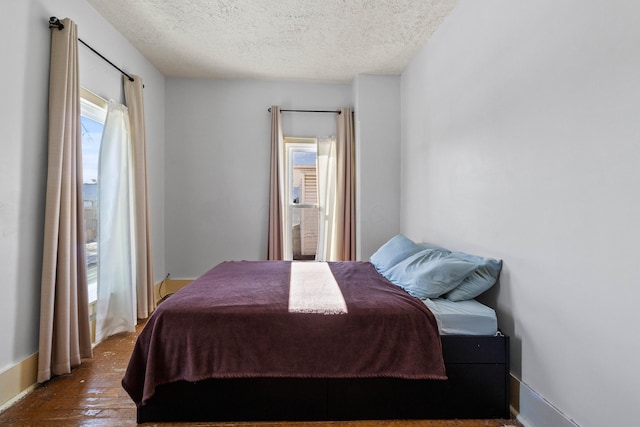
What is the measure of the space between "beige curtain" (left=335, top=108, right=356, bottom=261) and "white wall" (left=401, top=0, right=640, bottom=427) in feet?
5.42

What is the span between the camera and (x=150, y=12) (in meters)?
2.57

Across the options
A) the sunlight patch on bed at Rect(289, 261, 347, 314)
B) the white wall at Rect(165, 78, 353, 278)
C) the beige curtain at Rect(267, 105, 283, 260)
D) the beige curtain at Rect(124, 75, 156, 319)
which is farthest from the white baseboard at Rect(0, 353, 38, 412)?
the beige curtain at Rect(267, 105, 283, 260)

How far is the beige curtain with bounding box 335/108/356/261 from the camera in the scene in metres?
3.90

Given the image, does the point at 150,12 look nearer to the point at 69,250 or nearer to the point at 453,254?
the point at 69,250

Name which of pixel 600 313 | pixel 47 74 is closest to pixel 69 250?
pixel 47 74

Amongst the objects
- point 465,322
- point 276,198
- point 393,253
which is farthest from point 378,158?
point 465,322

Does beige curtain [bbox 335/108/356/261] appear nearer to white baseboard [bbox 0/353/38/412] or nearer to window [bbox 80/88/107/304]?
window [bbox 80/88/107/304]

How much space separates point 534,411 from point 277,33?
3.16 meters

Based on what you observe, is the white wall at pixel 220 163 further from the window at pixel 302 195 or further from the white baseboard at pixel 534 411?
the white baseboard at pixel 534 411

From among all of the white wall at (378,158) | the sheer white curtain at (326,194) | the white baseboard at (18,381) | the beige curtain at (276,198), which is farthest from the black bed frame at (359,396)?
the sheer white curtain at (326,194)

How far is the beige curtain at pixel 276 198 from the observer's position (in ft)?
12.7

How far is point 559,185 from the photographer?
4.77 ft

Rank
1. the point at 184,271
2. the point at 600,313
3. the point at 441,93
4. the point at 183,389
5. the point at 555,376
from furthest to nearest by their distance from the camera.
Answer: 1. the point at 184,271
2. the point at 441,93
3. the point at 183,389
4. the point at 555,376
5. the point at 600,313

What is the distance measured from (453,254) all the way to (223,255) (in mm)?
2711
